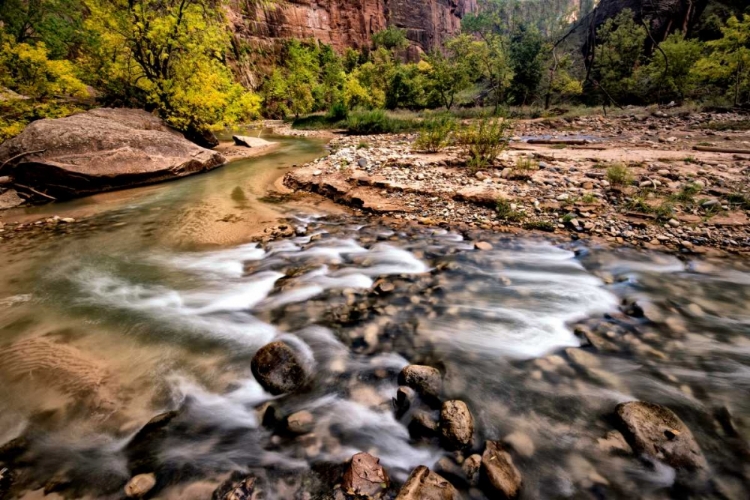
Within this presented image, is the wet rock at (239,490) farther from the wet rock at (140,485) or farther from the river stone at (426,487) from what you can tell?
the river stone at (426,487)

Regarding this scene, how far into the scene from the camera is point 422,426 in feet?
6.26

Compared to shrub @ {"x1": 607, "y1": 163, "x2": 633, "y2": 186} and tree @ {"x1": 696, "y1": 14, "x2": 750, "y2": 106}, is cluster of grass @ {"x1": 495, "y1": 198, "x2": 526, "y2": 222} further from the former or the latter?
tree @ {"x1": 696, "y1": 14, "x2": 750, "y2": 106}

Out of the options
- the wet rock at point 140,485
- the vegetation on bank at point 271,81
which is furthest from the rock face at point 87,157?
the wet rock at point 140,485

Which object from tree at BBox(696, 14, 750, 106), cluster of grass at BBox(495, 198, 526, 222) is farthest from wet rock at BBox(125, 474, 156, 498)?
tree at BBox(696, 14, 750, 106)

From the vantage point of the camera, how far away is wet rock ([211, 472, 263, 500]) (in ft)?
5.26

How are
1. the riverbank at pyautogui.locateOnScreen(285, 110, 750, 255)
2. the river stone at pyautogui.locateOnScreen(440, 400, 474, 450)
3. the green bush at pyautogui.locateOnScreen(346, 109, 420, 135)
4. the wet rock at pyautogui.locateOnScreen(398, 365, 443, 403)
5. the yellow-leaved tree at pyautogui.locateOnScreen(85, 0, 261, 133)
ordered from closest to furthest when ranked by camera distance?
the river stone at pyautogui.locateOnScreen(440, 400, 474, 450) → the wet rock at pyautogui.locateOnScreen(398, 365, 443, 403) → the riverbank at pyautogui.locateOnScreen(285, 110, 750, 255) → the yellow-leaved tree at pyautogui.locateOnScreen(85, 0, 261, 133) → the green bush at pyautogui.locateOnScreen(346, 109, 420, 135)

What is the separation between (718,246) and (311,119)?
29587 millimetres

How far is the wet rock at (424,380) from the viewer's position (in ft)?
7.08

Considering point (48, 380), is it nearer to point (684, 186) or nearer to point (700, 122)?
point (684, 186)

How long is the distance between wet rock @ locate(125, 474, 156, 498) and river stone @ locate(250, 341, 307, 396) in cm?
78

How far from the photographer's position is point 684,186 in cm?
512

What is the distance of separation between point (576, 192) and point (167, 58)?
1415 centimetres

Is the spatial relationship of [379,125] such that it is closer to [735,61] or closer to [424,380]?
[735,61]

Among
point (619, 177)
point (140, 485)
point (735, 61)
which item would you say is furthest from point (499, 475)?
point (735, 61)
